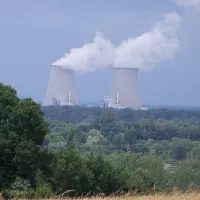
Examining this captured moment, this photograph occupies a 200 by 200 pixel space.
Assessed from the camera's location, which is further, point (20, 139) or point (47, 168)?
point (47, 168)

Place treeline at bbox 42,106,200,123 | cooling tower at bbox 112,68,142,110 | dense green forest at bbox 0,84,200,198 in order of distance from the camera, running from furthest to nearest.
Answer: treeline at bbox 42,106,200,123
cooling tower at bbox 112,68,142,110
dense green forest at bbox 0,84,200,198

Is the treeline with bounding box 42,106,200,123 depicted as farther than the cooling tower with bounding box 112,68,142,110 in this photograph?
Yes

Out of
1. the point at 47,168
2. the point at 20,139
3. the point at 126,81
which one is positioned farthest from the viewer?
the point at 126,81

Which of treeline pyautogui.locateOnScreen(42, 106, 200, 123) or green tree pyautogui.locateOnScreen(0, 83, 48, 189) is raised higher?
treeline pyautogui.locateOnScreen(42, 106, 200, 123)

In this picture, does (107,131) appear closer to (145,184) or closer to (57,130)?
(57,130)

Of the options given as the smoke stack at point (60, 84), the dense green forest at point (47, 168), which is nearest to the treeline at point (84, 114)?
the smoke stack at point (60, 84)

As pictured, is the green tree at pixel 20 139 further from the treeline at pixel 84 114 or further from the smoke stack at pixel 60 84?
the treeline at pixel 84 114

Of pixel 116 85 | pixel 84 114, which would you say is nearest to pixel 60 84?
pixel 116 85

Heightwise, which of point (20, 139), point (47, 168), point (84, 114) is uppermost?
point (84, 114)

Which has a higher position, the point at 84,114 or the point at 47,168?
the point at 84,114

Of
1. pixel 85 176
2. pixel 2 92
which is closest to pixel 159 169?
pixel 85 176

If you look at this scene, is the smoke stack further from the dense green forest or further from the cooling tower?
the dense green forest

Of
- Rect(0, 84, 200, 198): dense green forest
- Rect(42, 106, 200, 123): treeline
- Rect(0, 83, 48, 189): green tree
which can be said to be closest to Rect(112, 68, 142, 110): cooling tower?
Rect(42, 106, 200, 123): treeline

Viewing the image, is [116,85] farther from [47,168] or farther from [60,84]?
[47,168]
